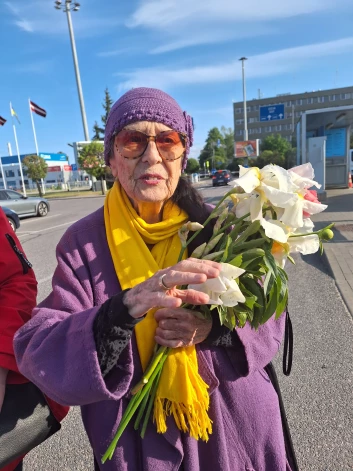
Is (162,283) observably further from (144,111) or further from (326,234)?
(144,111)

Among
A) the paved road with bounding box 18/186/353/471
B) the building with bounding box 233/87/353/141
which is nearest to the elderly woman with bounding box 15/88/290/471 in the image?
the paved road with bounding box 18/186/353/471

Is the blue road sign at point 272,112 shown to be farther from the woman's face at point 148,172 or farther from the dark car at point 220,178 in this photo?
the woman's face at point 148,172

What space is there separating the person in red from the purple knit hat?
57cm

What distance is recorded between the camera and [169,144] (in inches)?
49.1

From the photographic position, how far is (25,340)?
1060 mm

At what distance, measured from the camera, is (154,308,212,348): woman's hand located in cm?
109

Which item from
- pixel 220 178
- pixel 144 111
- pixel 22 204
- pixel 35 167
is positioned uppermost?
pixel 35 167

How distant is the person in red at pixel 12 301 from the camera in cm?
118

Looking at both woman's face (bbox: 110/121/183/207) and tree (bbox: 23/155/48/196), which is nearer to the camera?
A: woman's face (bbox: 110/121/183/207)

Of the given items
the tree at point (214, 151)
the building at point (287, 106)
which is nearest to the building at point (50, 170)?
the tree at point (214, 151)

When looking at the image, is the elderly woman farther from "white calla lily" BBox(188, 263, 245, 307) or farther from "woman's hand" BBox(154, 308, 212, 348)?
"white calla lily" BBox(188, 263, 245, 307)

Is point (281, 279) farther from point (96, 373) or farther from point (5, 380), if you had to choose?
point (5, 380)

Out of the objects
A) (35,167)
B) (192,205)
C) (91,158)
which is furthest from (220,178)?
(192,205)

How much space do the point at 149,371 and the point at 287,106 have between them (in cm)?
10077
